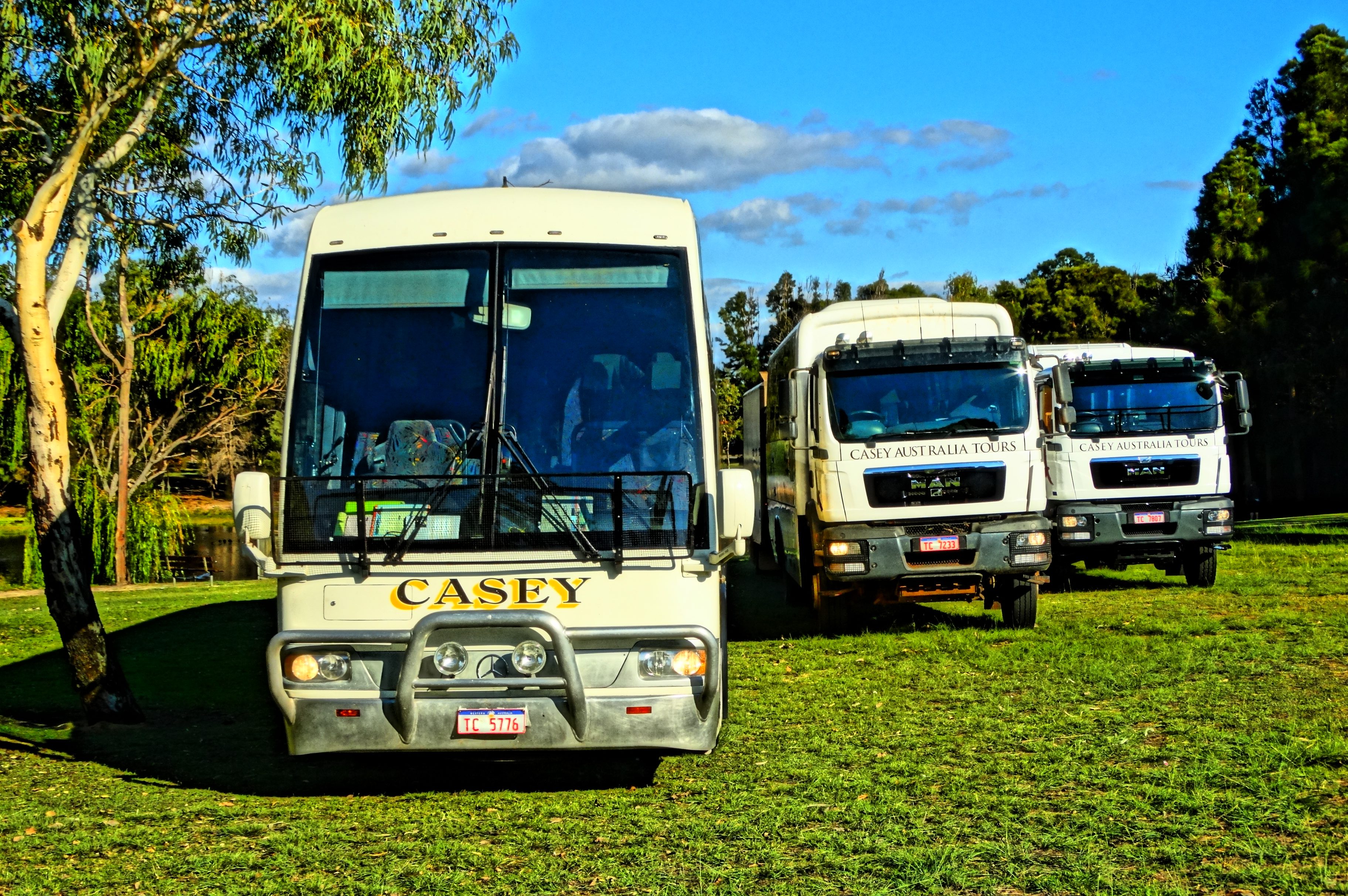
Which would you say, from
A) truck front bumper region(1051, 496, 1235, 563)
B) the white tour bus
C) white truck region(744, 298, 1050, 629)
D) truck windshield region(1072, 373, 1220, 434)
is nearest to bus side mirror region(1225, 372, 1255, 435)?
truck windshield region(1072, 373, 1220, 434)

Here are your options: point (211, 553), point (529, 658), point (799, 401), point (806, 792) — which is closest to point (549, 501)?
point (529, 658)

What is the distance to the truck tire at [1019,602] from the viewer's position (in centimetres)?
1356

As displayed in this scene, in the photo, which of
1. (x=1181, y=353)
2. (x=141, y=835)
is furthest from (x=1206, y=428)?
(x=141, y=835)

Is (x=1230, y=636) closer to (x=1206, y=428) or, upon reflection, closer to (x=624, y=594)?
(x=1206, y=428)

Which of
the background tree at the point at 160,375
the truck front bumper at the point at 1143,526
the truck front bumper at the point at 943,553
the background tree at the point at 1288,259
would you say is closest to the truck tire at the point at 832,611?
the truck front bumper at the point at 943,553

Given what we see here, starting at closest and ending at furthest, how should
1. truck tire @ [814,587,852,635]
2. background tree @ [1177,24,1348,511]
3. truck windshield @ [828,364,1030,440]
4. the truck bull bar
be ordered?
1. the truck bull bar
2. truck windshield @ [828,364,1030,440]
3. truck tire @ [814,587,852,635]
4. background tree @ [1177,24,1348,511]

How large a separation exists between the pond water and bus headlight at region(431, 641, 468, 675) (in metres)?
27.2

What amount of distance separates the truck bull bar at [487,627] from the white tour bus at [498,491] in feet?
0.05

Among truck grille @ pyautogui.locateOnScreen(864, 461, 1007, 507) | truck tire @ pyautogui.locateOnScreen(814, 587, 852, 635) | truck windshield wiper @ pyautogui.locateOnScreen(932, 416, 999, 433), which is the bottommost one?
truck tire @ pyautogui.locateOnScreen(814, 587, 852, 635)

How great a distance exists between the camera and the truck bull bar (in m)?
6.31

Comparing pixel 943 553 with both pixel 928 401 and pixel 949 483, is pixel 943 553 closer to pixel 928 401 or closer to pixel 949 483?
pixel 949 483

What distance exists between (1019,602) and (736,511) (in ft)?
25.3

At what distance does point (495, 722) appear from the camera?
644cm

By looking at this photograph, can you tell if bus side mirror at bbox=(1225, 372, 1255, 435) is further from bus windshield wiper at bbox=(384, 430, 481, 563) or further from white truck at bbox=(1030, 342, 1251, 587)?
bus windshield wiper at bbox=(384, 430, 481, 563)
